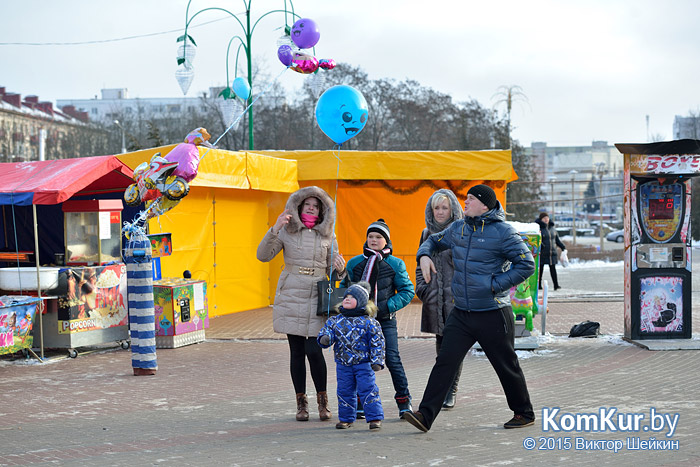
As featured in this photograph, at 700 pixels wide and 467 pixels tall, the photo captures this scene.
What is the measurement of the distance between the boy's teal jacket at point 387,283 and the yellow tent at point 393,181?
8693 millimetres

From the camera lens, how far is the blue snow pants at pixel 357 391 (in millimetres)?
6070

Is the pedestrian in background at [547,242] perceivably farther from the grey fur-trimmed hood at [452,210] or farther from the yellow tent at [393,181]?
the grey fur-trimmed hood at [452,210]

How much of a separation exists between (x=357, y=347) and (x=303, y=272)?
83cm

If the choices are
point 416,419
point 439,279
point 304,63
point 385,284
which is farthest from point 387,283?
point 304,63

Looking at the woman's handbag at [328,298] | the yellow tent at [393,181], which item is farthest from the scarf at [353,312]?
the yellow tent at [393,181]

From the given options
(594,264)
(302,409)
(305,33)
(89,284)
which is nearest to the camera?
(302,409)

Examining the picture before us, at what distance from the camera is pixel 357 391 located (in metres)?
6.18

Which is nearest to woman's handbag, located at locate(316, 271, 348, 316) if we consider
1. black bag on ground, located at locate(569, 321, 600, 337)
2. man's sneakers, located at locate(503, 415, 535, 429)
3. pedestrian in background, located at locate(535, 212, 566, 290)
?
man's sneakers, located at locate(503, 415, 535, 429)

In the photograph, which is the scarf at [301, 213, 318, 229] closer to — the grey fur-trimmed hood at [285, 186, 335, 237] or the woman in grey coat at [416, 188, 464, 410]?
the grey fur-trimmed hood at [285, 186, 335, 237]

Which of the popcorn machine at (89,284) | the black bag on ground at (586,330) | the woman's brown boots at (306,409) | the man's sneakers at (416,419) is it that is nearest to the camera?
the man's sneakers at (416,419)

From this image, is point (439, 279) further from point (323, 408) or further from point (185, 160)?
point (185, 160)

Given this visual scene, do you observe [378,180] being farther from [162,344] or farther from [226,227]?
[162,344]

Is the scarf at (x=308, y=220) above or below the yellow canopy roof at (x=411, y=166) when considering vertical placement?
below

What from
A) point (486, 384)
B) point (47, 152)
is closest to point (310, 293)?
point (486, 384)
